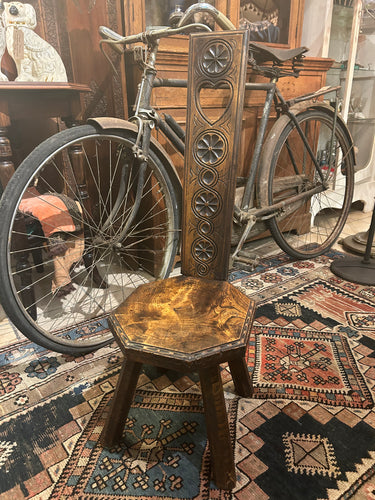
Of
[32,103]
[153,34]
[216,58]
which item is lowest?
[32,103]

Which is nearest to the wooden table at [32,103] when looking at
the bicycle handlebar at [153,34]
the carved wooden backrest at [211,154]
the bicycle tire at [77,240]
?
the bicycle tire at [77,240]

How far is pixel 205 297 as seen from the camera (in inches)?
43.1

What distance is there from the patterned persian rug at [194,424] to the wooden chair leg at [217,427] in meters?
0.05

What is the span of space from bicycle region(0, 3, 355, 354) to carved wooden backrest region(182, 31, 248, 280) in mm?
54

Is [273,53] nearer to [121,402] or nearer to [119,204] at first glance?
[119,204]

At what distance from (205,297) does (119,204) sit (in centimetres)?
71

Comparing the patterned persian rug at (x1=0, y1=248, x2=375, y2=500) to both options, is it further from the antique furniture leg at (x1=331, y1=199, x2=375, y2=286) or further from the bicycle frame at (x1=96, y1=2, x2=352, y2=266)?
the bicycle frame at (x1=96, y1=2, x2=352, y2=266)

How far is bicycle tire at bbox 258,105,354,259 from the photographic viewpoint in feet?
6.87

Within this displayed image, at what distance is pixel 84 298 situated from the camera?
1.99m

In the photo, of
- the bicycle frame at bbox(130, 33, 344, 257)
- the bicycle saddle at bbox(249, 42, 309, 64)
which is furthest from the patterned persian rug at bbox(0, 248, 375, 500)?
the bicycle saddle at bbox(249, 42, 309, 64)

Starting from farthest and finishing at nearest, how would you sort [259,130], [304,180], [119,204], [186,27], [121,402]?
[304,180] → [259,130] → [119,204] → [186,27] → [121,402]

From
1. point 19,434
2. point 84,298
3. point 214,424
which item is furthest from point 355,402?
point 84,298

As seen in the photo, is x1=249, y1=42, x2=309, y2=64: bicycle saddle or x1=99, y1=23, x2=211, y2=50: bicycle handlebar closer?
x1=99, y1=23, x2=211, y2=50: bicycle handlebar

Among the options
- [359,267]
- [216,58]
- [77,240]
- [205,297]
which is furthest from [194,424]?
[359,267]
